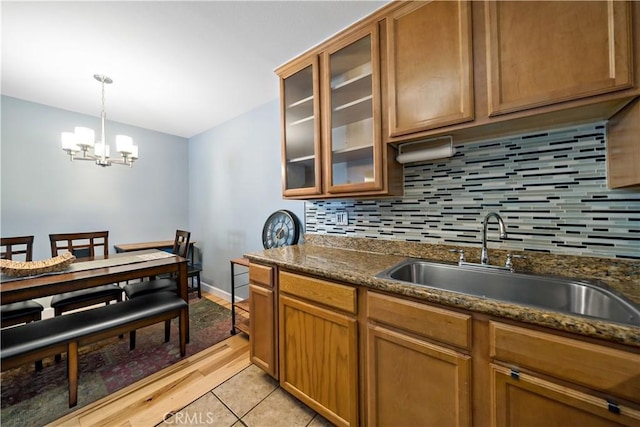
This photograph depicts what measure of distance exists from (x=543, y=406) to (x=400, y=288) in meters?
0.53

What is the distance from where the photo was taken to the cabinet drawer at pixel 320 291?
1.15m

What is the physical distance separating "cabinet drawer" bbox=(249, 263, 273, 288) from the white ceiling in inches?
64.0

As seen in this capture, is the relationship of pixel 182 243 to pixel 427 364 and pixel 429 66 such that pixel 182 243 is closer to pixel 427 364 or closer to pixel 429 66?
pixel 427 364

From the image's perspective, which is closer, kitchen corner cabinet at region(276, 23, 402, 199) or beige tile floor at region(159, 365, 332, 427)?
beige tile floor at region(159, 365, 332, 427)

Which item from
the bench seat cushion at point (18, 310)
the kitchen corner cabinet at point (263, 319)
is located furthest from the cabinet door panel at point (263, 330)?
the bench seat cushion at point (18, 310)

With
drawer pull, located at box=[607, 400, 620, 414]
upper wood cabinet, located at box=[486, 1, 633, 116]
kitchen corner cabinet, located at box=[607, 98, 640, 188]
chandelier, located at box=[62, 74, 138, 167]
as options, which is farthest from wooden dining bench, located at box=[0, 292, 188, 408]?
kitchen corner cabinet, located at box=[607, 98, 640, 188]

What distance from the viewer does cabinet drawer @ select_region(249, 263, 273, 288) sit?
1.51m

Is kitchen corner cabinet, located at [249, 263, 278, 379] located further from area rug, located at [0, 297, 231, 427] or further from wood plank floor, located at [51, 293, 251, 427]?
area rug, located at [0, 297, 231, 427]

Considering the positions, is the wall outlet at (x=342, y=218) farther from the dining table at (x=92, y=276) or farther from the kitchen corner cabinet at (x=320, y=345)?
the dining table at (x=92, y=276)

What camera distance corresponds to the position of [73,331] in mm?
1439

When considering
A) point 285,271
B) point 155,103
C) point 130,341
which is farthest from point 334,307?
point 155,103

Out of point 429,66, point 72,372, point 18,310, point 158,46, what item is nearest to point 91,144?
point 158,46

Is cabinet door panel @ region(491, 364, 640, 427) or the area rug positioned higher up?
cabinet door panel @ region(491, 364, 640, 427)

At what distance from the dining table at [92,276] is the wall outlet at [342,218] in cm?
144
